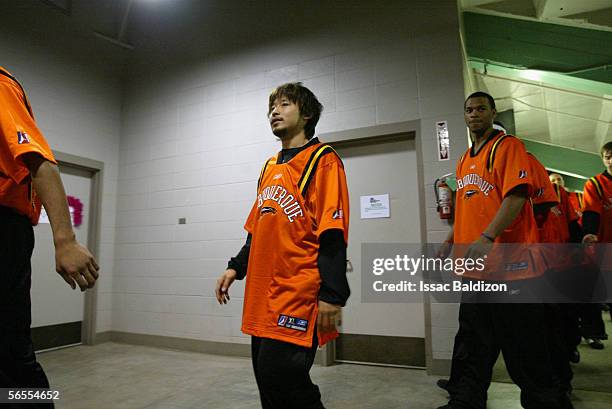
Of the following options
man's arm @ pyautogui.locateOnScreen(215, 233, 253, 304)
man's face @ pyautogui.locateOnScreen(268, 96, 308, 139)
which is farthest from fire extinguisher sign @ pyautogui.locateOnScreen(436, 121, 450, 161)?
man's arm @ pyautogui.locateOnScreen(215, 233, 253, 304)

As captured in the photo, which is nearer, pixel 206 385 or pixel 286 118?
pixel 286 118

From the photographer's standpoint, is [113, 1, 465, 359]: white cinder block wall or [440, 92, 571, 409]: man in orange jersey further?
[113, 1, 465, 359]: white cinder block wall

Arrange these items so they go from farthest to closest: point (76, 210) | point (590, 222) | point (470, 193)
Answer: point (76, 210) < point (590, 222) < point (470, 193)

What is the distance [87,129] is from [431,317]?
4.31 meters

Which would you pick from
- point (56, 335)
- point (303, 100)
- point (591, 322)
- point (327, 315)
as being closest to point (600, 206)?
point (591, 322)

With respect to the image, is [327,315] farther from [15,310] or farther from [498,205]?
[498,205]

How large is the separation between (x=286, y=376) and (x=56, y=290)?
3958mm

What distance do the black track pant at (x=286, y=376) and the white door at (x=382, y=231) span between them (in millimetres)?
2162

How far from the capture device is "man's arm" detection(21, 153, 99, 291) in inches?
38.8

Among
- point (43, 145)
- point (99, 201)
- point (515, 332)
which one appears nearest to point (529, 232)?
point (515, 332)

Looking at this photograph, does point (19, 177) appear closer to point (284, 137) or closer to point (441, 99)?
point (284, 137)

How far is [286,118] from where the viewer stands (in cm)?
152

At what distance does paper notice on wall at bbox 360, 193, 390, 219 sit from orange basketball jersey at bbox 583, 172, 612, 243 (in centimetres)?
144

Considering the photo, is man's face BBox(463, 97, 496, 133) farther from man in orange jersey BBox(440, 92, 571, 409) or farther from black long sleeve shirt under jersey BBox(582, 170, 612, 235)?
black long sleeve shirt under jersey BBox(582, 170, 612, 235)
